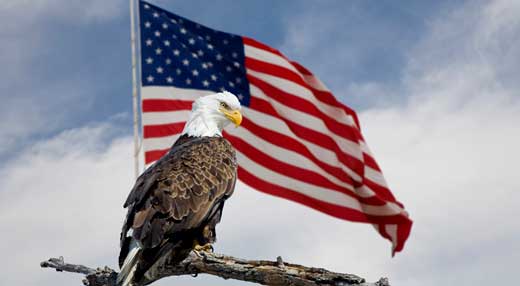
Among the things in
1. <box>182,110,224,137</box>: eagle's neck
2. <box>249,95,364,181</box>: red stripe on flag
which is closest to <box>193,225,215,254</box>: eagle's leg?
<box>182,110,224,137</box>: eagle's neck

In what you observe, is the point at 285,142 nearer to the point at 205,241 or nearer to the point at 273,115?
the point at 273,115

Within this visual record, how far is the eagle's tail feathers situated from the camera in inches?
236

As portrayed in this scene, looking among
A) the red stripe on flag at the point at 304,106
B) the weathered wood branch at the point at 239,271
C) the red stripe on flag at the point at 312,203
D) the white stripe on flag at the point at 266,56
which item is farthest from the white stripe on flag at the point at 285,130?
the weathered wood branch at the point at 239,271

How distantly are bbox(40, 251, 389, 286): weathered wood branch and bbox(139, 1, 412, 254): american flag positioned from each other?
18.3ft

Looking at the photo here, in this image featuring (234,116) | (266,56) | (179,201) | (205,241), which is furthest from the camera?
(266,56)

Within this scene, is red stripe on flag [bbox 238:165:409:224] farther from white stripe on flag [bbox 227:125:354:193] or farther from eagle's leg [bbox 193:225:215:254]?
eagle's leg [bbox 193:225:215:254]

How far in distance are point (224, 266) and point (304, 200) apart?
664 centimetres

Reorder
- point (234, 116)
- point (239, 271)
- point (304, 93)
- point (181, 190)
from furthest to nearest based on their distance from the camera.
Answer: point (304, 93) → point (234, 116) → point (181, 190) → point (239, 271)

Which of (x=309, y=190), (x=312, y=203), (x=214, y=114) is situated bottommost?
(x=214, y=114)

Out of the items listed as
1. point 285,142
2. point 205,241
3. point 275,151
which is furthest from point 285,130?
point 205,241

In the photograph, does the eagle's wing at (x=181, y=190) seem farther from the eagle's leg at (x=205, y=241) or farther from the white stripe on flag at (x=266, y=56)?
the white stripe on flag at (x=266, y=56)

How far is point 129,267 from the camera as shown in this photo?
19.9ft

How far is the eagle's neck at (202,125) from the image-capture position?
7711 mm

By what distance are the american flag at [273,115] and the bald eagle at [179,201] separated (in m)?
5.10
